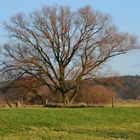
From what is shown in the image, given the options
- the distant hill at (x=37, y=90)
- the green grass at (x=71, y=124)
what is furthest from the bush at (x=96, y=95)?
the green grass at (x=71, y=124)

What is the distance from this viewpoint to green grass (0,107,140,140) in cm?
1910

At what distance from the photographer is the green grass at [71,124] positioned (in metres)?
19.1

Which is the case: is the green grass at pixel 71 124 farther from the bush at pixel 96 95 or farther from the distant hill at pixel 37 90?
the distant hill at pixel 37 90

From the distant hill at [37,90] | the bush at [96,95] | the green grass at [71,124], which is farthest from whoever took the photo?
the distant hill at [37,90]

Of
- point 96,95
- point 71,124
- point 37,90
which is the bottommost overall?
point 71,124

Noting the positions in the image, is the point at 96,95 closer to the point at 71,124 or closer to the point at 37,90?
the point at 37,90

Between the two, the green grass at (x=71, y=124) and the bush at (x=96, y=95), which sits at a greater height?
the bush at (x=96, y=95)

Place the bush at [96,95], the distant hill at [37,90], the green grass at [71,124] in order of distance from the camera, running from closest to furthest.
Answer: the green grass at [71,124]
the bush at [96,95]
the distant hill at [37,90]

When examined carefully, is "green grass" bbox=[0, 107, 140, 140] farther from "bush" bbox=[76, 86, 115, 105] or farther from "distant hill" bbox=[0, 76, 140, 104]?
"distant hill" bbox=[0, 76, 140, 104]

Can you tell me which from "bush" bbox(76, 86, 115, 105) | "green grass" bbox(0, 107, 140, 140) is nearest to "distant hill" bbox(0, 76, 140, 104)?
"bush" bbox(76, 86, 115, 105)

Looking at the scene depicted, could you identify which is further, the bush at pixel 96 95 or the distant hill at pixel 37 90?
the distant hill at pixel 37 90

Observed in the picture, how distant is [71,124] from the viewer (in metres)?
23.4

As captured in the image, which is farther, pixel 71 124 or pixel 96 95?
pixel 96 95

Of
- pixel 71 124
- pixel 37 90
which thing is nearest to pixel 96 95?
pixel 37 90
